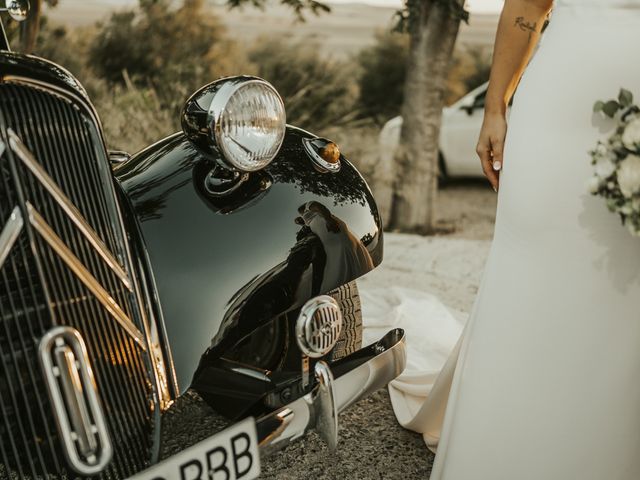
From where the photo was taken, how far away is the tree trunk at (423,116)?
5066 mm

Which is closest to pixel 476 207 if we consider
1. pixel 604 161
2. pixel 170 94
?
pixel 170 94

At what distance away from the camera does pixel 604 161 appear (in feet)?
4.83

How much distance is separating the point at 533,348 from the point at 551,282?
0.18 m

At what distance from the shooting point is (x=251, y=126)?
1.70 metres

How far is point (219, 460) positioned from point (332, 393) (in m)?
0.36

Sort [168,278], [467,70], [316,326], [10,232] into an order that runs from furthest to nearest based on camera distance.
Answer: [467,70]
[316,326]
[168,278]
[10,232]

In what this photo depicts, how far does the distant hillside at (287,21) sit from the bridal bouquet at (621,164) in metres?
5.03

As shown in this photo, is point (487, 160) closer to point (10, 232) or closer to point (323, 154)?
point (323, 154)

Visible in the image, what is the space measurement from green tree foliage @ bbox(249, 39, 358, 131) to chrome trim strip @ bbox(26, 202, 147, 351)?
5097 mm

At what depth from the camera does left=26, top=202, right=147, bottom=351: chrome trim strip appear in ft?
4.52

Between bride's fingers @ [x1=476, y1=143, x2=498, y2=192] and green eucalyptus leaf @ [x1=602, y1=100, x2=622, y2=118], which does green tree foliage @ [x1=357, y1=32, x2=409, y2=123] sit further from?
green eucalyptus leaf @ [x1=602, y1=100, x2=622, y2=118]

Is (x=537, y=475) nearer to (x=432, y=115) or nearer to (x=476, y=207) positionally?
(x=432, y=115)

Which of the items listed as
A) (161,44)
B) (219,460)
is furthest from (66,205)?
(161,44)

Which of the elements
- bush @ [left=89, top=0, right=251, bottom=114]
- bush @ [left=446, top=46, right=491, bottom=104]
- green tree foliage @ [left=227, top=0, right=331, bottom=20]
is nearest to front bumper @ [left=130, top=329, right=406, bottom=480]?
green tree foliage @ [left=227, top=0, right=331, bottom=20]
